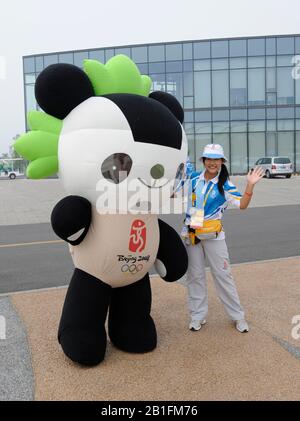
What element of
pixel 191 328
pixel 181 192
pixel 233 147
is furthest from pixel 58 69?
pixel 233 147

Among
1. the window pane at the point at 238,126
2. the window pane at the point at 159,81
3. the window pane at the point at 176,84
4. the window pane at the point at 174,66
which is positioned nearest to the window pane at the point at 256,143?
the window pane at the point at 238,126

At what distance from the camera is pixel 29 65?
35.2 meters

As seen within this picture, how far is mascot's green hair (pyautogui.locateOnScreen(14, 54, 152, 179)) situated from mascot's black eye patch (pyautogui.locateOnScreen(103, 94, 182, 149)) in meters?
0.19

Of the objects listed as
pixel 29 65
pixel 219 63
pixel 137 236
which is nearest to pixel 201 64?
pixel 219 63

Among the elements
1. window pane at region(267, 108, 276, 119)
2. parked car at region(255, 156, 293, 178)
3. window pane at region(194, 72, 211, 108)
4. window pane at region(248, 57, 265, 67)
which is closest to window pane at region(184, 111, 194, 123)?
window pane at region(194, 72, 211, 108)

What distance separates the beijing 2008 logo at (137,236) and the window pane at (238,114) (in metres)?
30.5

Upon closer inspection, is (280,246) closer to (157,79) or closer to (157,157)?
(157,157)

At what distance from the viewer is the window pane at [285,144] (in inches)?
1284

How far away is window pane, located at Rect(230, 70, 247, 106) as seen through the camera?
3192 centimetres

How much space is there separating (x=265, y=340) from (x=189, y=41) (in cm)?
3181

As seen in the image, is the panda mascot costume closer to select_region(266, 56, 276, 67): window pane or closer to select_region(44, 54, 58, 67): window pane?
select_region(266, 56, 276, 67): window pane

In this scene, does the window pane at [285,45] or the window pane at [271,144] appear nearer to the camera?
the window pane at [285,45]

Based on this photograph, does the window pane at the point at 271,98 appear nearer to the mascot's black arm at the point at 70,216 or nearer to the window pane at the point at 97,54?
the window pane at the point at 97,54
